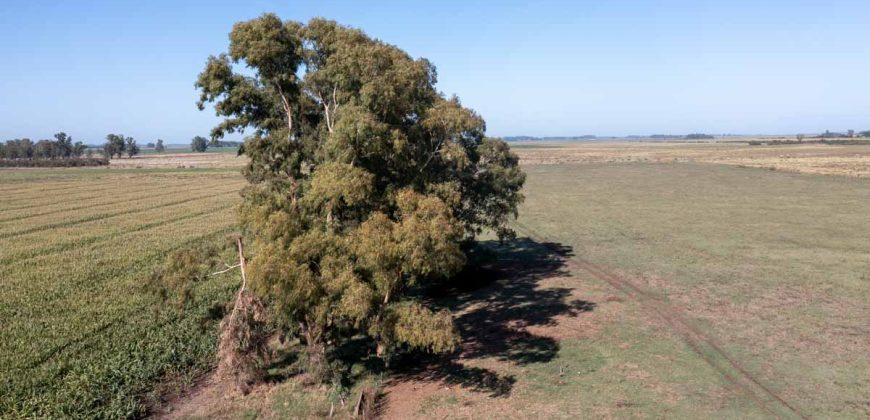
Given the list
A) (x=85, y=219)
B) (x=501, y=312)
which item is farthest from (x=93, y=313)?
(x=85, y=219)

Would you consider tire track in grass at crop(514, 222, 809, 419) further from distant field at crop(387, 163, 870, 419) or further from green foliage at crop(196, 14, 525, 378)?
green foliage at crop(196, 14, 525, 378)

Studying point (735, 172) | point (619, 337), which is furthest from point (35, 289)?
point (735, 172)

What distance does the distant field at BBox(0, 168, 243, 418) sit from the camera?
19.7m

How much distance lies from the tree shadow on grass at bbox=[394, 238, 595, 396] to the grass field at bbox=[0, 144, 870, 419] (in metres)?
0.11

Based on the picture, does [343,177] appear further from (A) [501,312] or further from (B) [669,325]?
(B) [669,325]

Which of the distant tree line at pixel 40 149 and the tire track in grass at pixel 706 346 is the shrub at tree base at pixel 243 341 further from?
the distant tree line at pixel 40 149

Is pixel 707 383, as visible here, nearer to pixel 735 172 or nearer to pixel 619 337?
pixel 619 337

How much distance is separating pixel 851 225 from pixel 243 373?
48.9 meters

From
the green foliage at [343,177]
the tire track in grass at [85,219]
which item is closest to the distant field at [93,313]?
the tire track in grass at [85,219]

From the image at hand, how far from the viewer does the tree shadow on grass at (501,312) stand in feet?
68.3

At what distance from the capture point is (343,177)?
18.7 meters

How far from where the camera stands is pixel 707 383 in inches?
733

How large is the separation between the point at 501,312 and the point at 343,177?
12.5 metres

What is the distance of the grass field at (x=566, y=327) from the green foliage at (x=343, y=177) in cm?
347
